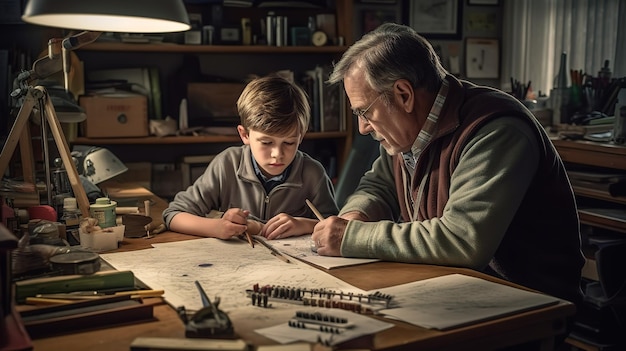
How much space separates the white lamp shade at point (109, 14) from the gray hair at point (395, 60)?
1.47 ft

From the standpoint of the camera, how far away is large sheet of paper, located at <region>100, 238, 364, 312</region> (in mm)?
1352

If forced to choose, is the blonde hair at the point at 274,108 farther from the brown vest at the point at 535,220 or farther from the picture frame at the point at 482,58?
the picture frame at the point at 482,58

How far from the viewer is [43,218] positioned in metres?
1.86

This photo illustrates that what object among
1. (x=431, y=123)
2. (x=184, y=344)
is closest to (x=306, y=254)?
(x=431, y=123)

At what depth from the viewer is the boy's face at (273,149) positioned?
208 centimetres

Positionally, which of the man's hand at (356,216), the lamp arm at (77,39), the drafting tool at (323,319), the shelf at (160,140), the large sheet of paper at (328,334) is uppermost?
the lamp arm at (77,39)

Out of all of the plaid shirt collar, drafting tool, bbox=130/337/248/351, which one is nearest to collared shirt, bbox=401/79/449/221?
the plaid shirt collar

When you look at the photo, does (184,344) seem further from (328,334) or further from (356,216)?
(356,216)

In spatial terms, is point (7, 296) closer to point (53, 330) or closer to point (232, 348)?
point (53, 330)

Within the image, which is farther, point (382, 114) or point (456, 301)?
point (382, 114)

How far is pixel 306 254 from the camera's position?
1.67 metres

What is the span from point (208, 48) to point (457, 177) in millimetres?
2408

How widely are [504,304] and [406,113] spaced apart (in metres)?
0.65

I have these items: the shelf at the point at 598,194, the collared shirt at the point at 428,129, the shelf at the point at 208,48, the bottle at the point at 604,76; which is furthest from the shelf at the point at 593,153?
the collared shirt at the point at 428,129
